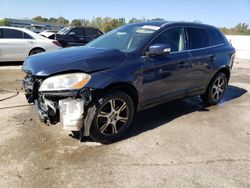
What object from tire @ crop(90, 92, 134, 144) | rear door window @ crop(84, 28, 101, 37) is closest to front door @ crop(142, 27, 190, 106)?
tire @ crop(90, 92, 134, 144)

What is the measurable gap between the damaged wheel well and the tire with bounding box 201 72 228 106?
7.49ft

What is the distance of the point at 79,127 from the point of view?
152 inches

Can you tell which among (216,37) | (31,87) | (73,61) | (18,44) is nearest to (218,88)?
(216,37)

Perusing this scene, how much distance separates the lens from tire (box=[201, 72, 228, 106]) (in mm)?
6180

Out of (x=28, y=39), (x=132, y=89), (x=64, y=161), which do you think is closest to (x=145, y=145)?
(x=132, y=89)

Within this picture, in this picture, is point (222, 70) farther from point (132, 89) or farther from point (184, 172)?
point (184, 172)

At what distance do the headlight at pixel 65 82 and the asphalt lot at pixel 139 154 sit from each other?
861 millimetres

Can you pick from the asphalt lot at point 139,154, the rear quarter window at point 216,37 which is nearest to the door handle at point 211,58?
the rear quarter window at point 216,37

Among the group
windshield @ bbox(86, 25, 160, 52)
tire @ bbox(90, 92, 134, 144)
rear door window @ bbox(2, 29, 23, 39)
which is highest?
windshield @ bbox(86, 25, 160, 52)

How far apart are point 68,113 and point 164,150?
140cm

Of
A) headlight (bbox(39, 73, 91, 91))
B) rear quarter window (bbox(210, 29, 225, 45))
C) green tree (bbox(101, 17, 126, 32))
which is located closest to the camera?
headlight (bbox(39, 73, 91, 91))

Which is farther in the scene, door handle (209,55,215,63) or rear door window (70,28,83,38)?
rear door window (70,28,83,38)

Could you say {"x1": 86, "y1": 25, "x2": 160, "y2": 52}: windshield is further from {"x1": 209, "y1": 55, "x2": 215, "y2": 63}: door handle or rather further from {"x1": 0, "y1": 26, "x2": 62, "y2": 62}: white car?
{"x1": 0, "y1": 26, "x2": 62, "y2": 62}: white car

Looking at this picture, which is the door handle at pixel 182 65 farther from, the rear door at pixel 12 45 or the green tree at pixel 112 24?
the green tree at pixel 112 24
